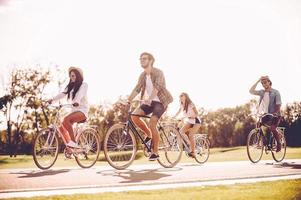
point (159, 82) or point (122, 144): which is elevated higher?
point (159, 82)

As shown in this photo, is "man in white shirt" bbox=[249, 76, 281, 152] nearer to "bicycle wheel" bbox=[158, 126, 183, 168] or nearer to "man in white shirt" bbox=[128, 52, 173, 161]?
"bicycle wheel" bbox=[158, 126, 183, 168]

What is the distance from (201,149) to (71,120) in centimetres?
563

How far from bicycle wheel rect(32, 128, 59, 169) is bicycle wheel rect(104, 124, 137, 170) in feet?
3.86

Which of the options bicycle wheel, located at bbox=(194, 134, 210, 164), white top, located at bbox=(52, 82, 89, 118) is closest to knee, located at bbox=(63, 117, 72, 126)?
white top, located at bbox=(52, 82, 89, 118)

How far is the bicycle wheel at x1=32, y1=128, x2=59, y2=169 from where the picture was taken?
24.9 feet

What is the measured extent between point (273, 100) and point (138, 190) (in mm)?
7509

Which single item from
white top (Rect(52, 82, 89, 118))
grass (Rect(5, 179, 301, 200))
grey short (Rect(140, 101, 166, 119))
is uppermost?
white top (Rect(52, 82, 89, 118))

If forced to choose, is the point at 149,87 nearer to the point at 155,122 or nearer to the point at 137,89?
the point at 137,89

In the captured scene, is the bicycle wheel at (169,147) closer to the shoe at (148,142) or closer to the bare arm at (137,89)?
the shoe at (148,142)

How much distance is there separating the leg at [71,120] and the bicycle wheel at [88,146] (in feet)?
1.25

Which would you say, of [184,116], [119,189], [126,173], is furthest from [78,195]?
[184,116]

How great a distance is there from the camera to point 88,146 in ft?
27.5

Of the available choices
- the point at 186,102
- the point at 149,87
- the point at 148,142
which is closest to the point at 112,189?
the point at 148,142

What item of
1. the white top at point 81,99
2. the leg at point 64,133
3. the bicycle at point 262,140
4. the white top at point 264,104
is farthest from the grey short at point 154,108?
the white top at point 264,104
